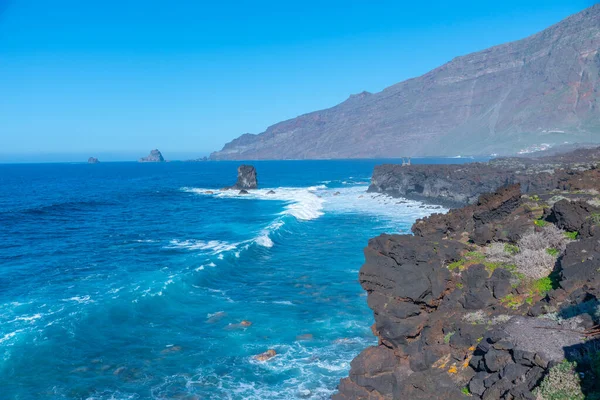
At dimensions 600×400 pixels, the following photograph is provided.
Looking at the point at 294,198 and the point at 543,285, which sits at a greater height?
the point at 543,285

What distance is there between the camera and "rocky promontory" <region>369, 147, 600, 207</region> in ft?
182

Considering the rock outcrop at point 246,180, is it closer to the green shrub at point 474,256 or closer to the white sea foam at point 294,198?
the white sea foam at point 294,198

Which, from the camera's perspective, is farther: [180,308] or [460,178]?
[460,178]

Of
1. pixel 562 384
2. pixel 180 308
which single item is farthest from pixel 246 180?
pixel 562 384

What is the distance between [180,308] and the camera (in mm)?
25172

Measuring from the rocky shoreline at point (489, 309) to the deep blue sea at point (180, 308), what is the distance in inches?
201

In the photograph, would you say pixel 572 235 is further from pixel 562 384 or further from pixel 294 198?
pixel 294 198

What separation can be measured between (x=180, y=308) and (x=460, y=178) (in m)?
50.5

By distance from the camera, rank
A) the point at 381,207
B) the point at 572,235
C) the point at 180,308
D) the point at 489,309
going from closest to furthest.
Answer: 1. the point at 489,309
2. the point at 572,235
3. the point at 180,308
4. the point at 381,207

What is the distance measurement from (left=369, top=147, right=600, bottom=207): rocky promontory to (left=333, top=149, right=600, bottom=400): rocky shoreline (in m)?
30.9

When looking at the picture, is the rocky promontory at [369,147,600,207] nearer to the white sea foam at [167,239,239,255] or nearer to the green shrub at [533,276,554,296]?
the white sea foam at [167,239,239,255]

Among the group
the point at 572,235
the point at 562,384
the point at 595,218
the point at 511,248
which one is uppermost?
the point at 595,218

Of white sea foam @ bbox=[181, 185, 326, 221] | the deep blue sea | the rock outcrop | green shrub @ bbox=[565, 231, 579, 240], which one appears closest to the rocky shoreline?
green shrub @ bbox=[565, 231, 579, 240]

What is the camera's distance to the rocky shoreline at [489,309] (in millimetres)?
9672
